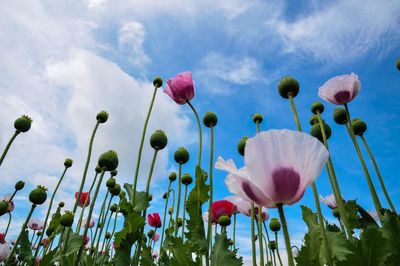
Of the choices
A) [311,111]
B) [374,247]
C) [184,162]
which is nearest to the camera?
[374,247]

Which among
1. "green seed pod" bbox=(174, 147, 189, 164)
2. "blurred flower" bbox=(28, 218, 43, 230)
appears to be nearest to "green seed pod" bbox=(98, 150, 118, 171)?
"green seed pod" bbox=(174, 147, 189, 164)

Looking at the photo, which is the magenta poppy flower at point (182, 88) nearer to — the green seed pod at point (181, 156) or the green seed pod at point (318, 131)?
the green seed pod at point (181, 156)

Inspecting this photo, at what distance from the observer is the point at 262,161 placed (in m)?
1.05

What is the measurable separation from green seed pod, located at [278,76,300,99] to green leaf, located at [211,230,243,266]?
1073 millimetres

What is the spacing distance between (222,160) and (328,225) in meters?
1.65

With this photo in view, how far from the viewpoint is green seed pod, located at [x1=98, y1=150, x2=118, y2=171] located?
9.58 feet

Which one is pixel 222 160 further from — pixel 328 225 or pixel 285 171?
pixel 328 225

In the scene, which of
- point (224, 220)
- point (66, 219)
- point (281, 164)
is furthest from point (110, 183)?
point (281, 164)

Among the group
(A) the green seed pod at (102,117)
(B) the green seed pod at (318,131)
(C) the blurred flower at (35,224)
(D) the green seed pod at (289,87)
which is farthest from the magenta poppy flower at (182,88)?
(C) the blurred flower at (35,224)

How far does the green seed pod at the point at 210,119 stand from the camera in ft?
10.9

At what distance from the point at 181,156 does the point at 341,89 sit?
64.8 inches

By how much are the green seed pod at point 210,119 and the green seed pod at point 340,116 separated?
44.1 inches

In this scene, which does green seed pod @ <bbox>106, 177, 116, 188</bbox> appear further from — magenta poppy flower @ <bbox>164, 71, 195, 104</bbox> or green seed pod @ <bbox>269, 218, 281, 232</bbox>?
green seed pod @ <bbox>269, 218, 281, 232</bbox>

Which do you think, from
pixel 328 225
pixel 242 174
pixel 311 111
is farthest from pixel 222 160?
pixel 311 111
